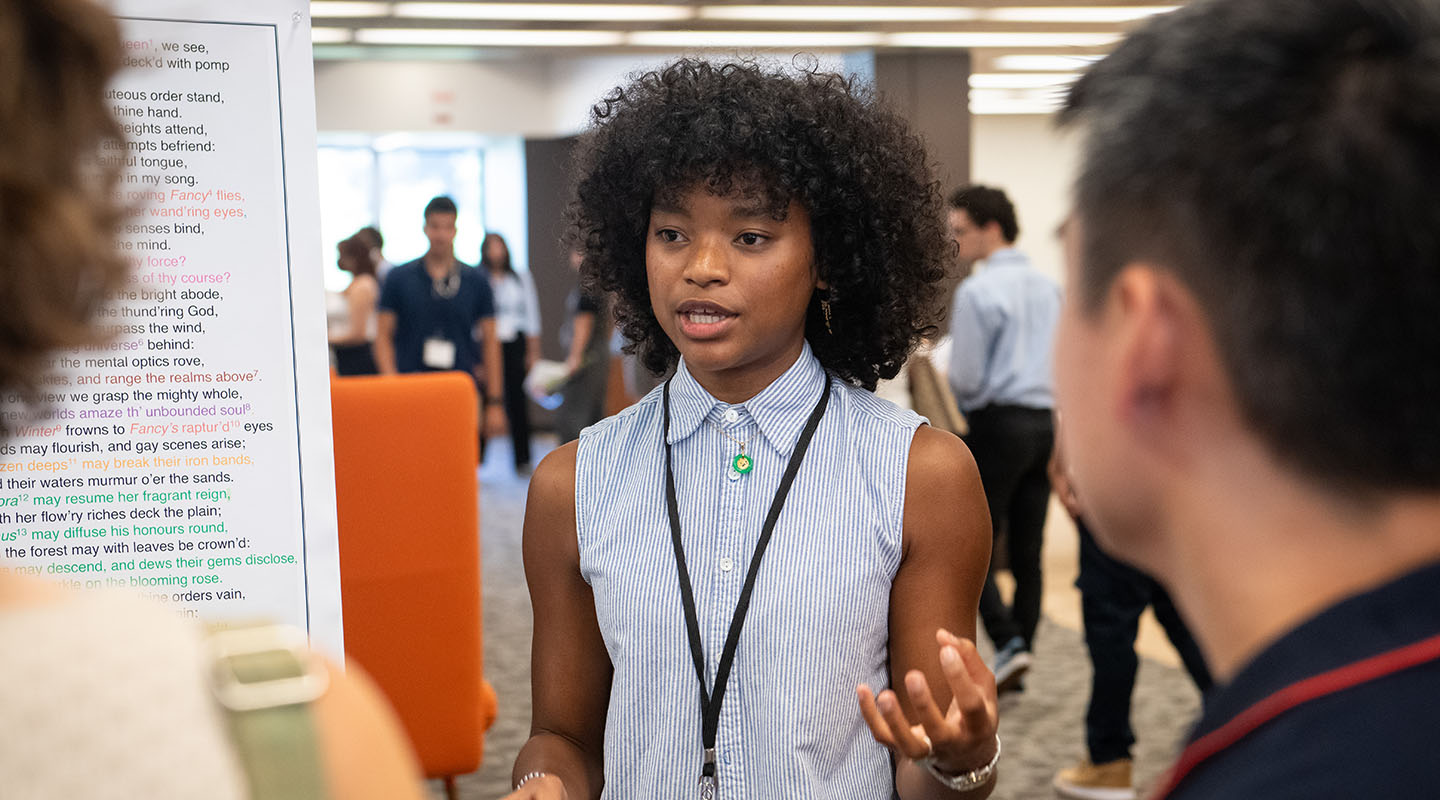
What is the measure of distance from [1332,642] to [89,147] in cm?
62

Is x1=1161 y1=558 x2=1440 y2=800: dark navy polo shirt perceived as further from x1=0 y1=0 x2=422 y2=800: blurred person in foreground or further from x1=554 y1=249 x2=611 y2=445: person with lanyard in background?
x1=554 y1=249 x2=611 y2=445: person with lanyard in background

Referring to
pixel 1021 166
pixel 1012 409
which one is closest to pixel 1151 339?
pixel 1012 409

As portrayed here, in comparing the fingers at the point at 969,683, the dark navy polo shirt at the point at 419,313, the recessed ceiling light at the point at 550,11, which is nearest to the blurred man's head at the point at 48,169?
the fingers at the point at 969,683

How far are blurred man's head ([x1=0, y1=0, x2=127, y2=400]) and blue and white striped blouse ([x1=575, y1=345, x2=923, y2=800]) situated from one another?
95 centimetres

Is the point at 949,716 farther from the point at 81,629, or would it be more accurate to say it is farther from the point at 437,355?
the point at 437,355

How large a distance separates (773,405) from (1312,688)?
0.97 metres

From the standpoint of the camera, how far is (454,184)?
1376 cm

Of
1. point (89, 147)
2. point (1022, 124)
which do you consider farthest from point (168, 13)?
point (1022, 124)

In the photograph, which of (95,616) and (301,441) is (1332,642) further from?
(301,441)

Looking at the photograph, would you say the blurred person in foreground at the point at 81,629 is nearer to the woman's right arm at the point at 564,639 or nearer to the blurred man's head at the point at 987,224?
the woman's right arm at the point at 564,639

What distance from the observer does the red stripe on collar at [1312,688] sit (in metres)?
0.60

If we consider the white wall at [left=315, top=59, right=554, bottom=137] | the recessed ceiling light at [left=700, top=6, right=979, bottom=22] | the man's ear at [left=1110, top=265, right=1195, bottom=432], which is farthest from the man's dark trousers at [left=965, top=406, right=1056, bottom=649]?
the white wall at [left=315, top=59, right=554, bottom=137]

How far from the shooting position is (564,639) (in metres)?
1.55

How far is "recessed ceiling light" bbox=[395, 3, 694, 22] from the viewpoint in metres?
8.77
